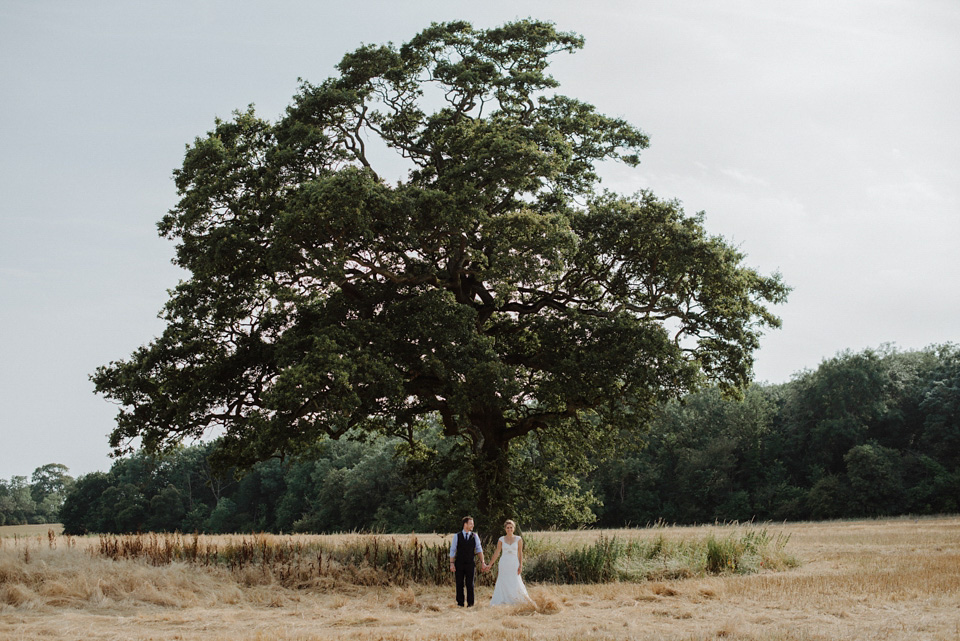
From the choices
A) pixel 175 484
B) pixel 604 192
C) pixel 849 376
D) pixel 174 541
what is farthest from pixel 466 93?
pixel 175 484

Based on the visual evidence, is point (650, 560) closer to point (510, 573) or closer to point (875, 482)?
point (510, 573)

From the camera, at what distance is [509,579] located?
14.6m

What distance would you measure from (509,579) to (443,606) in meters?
1.50

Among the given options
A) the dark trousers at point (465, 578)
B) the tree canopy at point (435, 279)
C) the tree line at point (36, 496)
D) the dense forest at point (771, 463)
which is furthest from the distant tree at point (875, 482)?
the tree line at point (36, 496)

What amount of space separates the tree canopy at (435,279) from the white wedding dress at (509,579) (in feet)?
16.0

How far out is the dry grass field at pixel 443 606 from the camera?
11.3 m

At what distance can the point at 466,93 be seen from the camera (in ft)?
74.4

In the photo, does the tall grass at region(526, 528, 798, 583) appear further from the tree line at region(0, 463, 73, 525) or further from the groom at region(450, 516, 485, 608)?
the tree line at region(0, 463, 73, 525)

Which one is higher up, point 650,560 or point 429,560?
point 429,560

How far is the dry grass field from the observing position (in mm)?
11344

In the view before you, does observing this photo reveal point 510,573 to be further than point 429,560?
No

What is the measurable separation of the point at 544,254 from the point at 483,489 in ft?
23.7

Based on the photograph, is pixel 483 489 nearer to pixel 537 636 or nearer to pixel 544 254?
pixel 544 254

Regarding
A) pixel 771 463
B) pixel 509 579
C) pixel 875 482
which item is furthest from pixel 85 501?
pixel 509 579
